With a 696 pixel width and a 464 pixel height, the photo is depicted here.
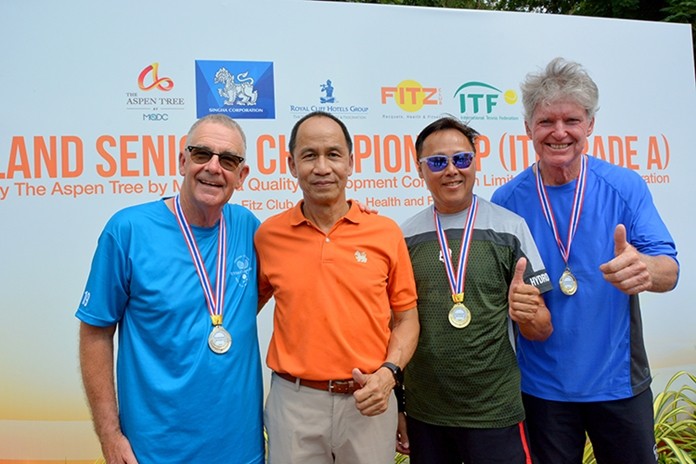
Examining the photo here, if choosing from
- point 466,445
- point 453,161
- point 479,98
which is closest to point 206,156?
point 453,161

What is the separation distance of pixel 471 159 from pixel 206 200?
1123mm

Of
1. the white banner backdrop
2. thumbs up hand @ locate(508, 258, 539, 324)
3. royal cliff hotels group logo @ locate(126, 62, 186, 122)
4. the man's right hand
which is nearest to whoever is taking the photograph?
the man's right hand

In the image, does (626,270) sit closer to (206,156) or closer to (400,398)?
(400,398)

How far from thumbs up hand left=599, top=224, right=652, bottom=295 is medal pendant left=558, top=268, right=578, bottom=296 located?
24 centimetres

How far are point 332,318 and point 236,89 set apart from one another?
7.36 ft

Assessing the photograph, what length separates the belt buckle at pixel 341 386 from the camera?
1833mm

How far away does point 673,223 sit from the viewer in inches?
170

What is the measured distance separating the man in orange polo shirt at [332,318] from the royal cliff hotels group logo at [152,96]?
1791mm

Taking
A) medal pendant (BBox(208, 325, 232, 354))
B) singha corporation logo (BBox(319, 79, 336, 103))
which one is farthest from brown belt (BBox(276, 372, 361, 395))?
singha corporation logo (BBox(319, 79, 336, 103))

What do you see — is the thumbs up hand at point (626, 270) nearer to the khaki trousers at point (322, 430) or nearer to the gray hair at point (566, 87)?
the gray hair at point (566, 87)

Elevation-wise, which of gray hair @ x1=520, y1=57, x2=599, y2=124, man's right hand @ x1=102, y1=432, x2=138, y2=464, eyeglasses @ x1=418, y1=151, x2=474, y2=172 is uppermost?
gray hair @ x1=520, y1=57, x2=599, y2=124

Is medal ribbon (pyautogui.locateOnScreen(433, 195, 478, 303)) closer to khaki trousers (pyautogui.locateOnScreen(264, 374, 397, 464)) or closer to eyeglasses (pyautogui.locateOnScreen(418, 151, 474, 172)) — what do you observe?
eyeglasses (pyautogui.locateOnScreen(418, 151, 474, 172))

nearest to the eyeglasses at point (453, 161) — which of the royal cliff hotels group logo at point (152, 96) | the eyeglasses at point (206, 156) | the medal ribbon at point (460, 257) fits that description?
the medal ribbon at point (460, 257)

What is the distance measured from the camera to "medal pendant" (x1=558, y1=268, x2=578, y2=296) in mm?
2160
